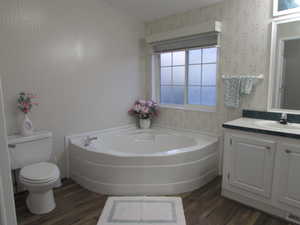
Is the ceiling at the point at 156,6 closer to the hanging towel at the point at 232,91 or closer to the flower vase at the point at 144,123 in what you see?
the hanging towel at the point at 232,91

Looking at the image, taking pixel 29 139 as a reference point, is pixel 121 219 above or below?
below

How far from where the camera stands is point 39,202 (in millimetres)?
2178

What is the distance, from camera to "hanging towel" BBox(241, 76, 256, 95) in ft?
8.32

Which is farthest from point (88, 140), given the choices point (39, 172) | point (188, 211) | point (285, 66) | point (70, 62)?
point (285, 66)

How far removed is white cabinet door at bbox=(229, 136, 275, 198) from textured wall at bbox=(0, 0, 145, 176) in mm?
1900

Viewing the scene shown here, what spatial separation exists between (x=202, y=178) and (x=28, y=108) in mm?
2266

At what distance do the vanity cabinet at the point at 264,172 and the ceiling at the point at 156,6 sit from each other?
1.79m

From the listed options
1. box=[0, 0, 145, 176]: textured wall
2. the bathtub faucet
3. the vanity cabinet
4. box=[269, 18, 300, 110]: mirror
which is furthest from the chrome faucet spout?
the bathtub faucet

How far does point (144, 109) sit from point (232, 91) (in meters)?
1.44

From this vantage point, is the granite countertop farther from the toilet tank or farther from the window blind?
the toilet tank

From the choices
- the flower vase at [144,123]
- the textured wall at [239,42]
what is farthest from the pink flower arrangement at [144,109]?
the textured wall at [239,42]

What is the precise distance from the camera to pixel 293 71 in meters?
2.32

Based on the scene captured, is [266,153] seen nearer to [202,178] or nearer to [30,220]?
[202,178]

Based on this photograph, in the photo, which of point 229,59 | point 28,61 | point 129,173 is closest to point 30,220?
point 129,173
